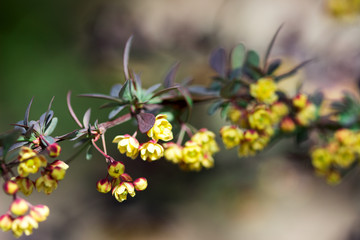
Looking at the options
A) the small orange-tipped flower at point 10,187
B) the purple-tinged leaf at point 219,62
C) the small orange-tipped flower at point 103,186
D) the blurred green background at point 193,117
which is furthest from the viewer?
the blurred green background at point 193,117

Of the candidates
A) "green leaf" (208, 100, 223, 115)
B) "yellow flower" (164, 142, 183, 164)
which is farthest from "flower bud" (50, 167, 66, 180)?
"green leaf" (208, 100, 223, 115)

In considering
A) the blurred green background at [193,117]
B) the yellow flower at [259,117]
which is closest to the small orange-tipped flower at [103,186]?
the yellow flower at [259,117]

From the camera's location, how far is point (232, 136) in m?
0.83

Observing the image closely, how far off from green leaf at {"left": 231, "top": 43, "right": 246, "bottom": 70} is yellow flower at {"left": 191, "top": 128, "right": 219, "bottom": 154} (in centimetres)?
19

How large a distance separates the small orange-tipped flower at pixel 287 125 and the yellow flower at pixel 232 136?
177 mm

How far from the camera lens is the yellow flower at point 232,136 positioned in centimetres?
83

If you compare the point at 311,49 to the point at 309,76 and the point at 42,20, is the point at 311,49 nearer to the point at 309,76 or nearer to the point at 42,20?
the point at 309,76

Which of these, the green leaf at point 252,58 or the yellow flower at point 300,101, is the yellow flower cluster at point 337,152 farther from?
the green leaf at point 252,58

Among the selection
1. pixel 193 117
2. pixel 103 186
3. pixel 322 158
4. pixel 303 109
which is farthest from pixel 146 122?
pixel 193 117

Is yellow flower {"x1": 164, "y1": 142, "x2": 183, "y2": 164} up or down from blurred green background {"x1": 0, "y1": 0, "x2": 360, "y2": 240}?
up

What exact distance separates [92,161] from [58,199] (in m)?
0.31

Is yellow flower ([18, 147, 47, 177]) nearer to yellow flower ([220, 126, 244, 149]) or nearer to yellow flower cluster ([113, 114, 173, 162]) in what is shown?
yellow flower cluster ([113, 114, 173, 162])

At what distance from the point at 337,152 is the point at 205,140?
1.43ft

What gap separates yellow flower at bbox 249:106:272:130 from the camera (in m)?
0.83
